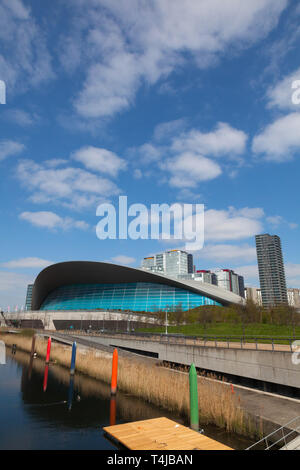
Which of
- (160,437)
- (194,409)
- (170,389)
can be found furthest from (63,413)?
(160,437)

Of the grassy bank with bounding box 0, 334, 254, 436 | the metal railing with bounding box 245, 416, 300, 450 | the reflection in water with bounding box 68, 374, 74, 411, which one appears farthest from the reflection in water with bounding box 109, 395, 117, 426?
the metal railing with bounding box 245, 416, 300, 450

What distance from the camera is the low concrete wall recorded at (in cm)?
1319

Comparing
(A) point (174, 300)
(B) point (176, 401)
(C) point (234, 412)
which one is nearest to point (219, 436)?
(C) point (234, 412)

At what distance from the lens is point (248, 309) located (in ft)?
139

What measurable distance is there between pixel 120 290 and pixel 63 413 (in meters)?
56.7

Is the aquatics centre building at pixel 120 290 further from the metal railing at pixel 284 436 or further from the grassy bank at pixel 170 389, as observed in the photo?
the metal railing at pixel 284 436

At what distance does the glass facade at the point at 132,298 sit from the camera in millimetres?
63344

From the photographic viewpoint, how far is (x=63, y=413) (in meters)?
13.3

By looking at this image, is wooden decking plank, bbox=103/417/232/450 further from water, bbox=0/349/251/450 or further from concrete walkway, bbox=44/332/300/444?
concrete walkway, bbox=44/332/300/444

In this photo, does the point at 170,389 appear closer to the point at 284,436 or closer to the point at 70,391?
the point at 284,436

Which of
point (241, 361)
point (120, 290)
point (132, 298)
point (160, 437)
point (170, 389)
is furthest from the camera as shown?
point (120, 290)

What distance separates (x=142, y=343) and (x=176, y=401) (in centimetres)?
1453

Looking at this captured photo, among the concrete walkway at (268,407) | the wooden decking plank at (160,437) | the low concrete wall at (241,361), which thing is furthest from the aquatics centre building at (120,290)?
the wooden decking plank at (160,437)

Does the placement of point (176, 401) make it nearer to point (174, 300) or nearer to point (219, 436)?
point (219, 436)
